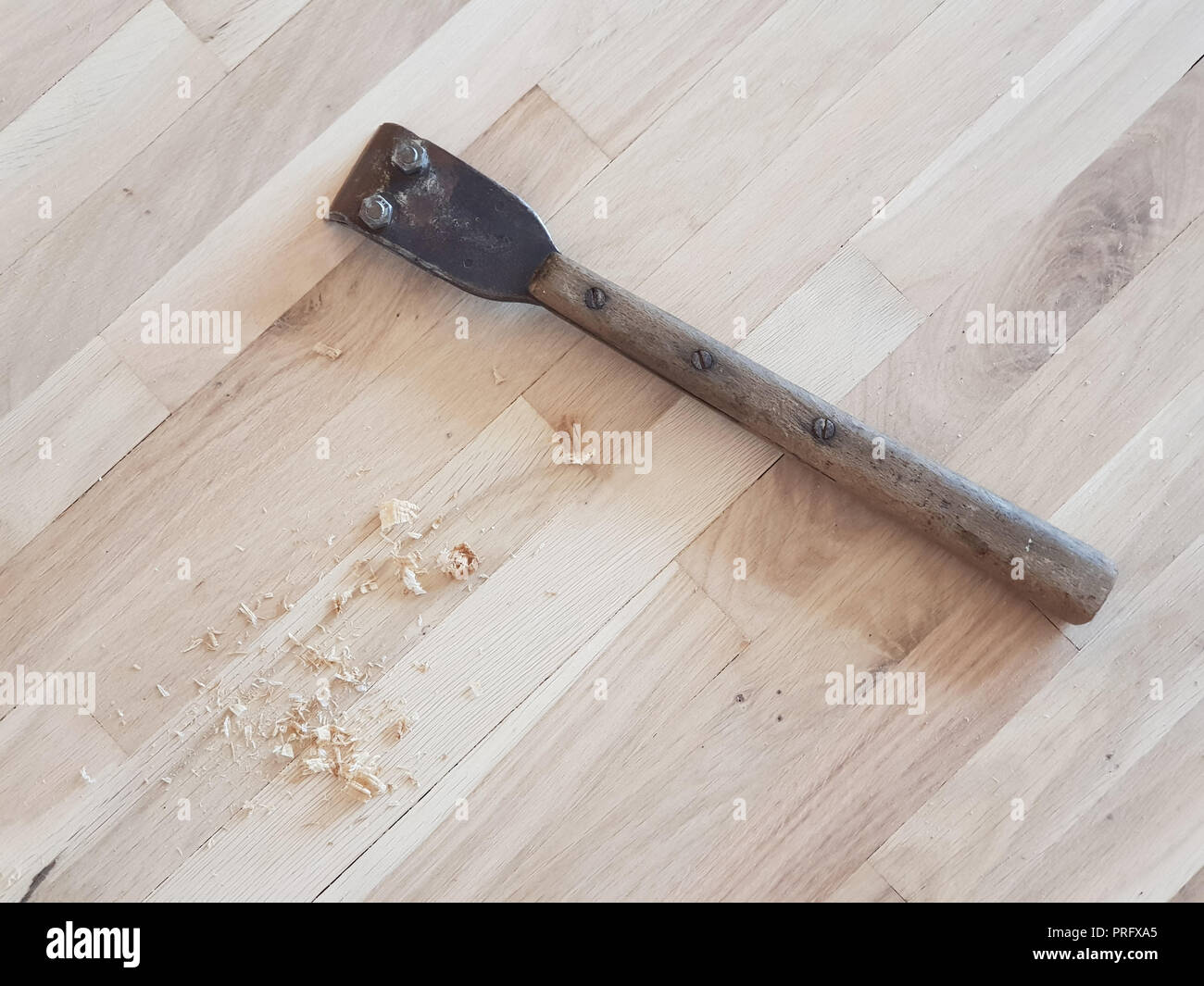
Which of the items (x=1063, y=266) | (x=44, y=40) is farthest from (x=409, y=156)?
(x=1063, y=266)

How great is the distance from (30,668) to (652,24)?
1.46m

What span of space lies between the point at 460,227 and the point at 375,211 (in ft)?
0.43

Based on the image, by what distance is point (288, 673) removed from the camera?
151 cm

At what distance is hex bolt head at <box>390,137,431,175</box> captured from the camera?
146 cm

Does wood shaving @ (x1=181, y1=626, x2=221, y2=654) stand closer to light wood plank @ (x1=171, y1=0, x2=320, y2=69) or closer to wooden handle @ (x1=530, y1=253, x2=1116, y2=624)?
wooden handle @ (x1=530, y1=253, x2=1116, y2=624)

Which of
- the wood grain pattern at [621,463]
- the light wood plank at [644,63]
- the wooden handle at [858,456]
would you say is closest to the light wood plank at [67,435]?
the wood grain pattern at [621,463]

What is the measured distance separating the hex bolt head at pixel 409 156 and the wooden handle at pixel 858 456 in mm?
282

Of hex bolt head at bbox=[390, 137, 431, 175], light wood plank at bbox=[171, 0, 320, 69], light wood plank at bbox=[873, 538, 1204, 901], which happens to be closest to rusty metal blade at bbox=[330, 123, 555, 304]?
hex bolt head at bbox=[390, 137, 431, 175]

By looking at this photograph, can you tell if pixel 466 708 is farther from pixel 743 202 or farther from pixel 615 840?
pixel 743 202

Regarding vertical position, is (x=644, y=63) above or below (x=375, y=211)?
above

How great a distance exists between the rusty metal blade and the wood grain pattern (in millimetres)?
82

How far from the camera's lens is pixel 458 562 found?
4.94 ft

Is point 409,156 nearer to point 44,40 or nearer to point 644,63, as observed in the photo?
point 644,63
